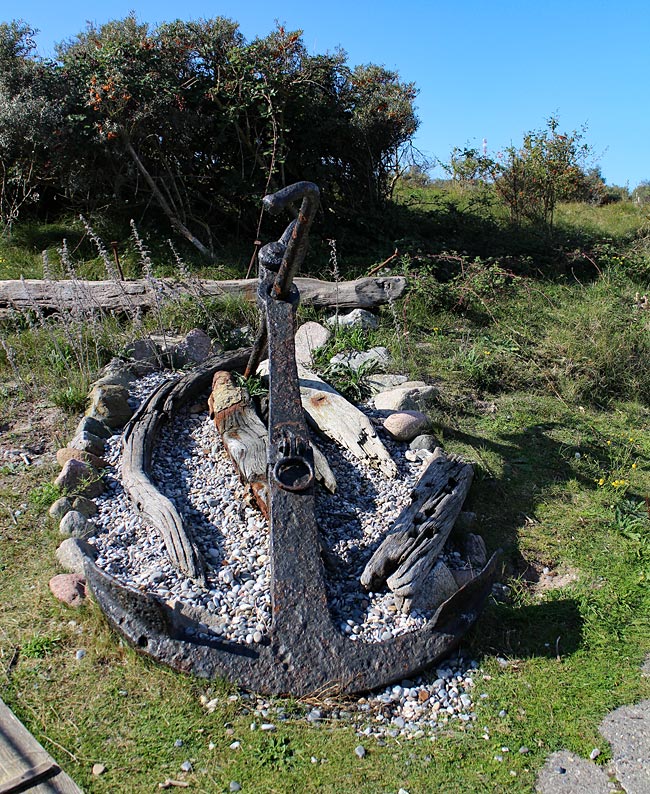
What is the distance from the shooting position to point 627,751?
2.52 m

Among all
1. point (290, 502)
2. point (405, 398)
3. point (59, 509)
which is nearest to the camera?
point (290, 502)

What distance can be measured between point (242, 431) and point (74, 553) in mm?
1199

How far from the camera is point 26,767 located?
2316mm

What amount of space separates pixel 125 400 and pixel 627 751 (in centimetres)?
345

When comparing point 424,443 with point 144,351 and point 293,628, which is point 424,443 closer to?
point 293,628

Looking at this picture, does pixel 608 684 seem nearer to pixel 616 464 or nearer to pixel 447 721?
pixel 447 721

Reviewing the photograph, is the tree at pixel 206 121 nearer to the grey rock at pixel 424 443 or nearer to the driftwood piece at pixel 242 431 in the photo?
the driftwood piece at pixel 242 431

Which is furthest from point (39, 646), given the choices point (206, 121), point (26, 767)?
point (206, 121)

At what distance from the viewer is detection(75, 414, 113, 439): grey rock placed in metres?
4.37

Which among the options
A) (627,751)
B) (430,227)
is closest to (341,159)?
(430,227)

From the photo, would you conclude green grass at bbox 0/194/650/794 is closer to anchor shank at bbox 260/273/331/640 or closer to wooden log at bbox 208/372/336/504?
anchor shank at bbox 260/273/331/640

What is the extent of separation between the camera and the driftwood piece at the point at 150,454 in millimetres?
3330

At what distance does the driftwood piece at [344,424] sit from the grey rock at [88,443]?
1.19 metres

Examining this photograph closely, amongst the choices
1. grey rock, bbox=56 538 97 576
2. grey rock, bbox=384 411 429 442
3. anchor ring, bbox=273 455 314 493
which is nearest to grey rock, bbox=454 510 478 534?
grey rock, bbox=384 411 429 442
